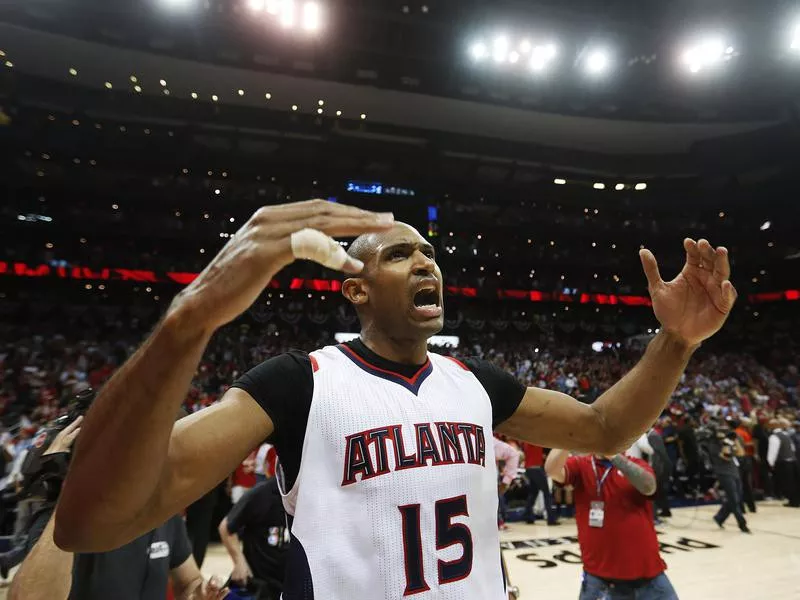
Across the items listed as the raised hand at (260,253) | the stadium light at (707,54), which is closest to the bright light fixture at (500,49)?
the stadium light at (707,54)

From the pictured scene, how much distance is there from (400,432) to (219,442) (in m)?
0.50

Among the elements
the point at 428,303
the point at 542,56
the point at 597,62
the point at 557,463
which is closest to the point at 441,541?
the point at 428,303

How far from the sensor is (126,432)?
1.01m

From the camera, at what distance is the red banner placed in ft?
70.8

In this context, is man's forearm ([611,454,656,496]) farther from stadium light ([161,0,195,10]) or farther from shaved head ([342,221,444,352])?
stadium light ([161,0,195,10])

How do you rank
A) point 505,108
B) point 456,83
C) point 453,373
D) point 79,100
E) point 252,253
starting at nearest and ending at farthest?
1. point 252,253
2. point 453,373
3. point 79,100
4. point 456,83
5. point 505,108

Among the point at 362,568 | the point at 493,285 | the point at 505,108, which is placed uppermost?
the point at 505,108

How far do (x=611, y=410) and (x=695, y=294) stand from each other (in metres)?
0.51

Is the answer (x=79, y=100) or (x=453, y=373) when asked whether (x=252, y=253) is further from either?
(x=79, y=100)

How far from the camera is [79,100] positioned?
69.5ft

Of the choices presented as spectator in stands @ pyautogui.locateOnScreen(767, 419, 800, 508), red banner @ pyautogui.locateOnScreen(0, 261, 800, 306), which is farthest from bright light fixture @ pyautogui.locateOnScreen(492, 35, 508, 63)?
spectator in stands @ pyautogui.locateOnScreen(767, 419, 800, 508)

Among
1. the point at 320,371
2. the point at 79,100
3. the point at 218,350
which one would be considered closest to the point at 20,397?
the point at 218,350

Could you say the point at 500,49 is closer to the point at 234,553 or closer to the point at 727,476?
the point at 727,476

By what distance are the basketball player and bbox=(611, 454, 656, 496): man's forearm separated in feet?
7.00
